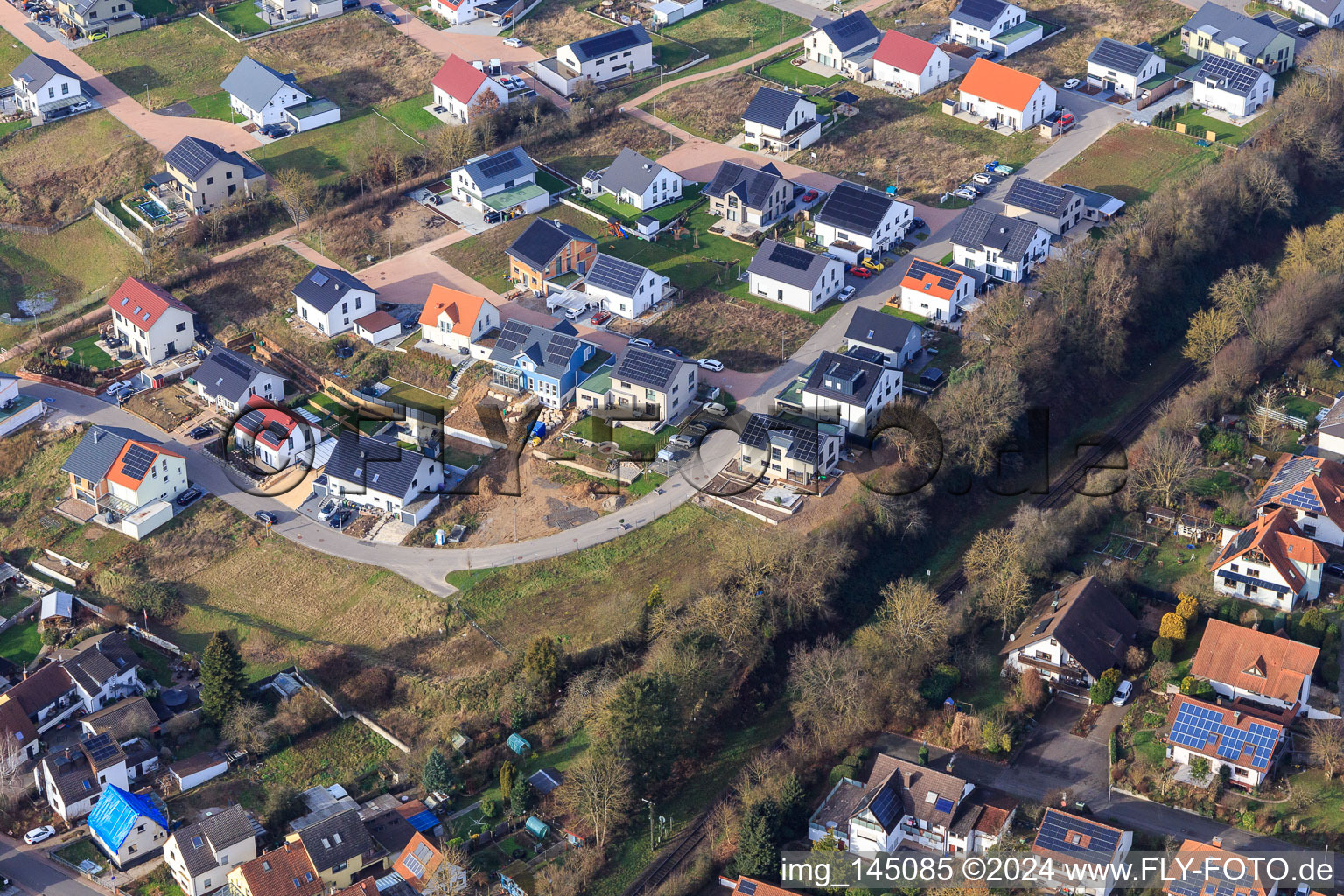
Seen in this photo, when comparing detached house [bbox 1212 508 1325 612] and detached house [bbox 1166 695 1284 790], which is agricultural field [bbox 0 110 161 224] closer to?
detached house [bbox 1212 508 1325 612]

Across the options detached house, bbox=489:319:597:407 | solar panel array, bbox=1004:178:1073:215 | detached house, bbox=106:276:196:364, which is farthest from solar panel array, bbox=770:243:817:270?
detached house, bbox=106:276:196:364

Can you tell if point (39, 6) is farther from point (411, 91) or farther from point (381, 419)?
point (381, 419)

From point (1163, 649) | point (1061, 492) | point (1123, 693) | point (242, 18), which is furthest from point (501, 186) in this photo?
point (1123, 693)

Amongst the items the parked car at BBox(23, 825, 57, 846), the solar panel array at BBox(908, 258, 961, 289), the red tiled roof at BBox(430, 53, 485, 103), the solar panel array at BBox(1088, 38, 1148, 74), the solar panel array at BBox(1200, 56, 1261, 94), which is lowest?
the parked car at BBox(23, 825, 57, 846)

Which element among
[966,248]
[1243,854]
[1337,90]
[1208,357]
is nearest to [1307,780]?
[1243,854]

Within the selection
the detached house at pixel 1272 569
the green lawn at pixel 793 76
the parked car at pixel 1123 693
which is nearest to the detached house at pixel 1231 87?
the green lawn at pixel 793 76

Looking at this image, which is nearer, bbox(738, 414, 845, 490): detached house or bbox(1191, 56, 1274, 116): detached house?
bbox(738, 414, 845, 490): detached house

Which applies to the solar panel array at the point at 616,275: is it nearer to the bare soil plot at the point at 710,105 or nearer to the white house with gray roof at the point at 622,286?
the white house with gray roof at the point at 622,286

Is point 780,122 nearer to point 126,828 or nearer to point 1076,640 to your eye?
point 1076,640

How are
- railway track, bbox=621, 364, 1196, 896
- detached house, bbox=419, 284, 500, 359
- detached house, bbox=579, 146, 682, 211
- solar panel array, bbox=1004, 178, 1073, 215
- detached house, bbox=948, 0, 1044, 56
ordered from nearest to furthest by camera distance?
railway track, bbox=621, 364, 1196, 896 < detached house, bbox=419, 284, 500, 359 < solar panel array, bbox=1004, 178, 1073, 215 < detached house, bbox=579, 146, 682, 211 < detached house, bbox=948, 0, 1044, 56
